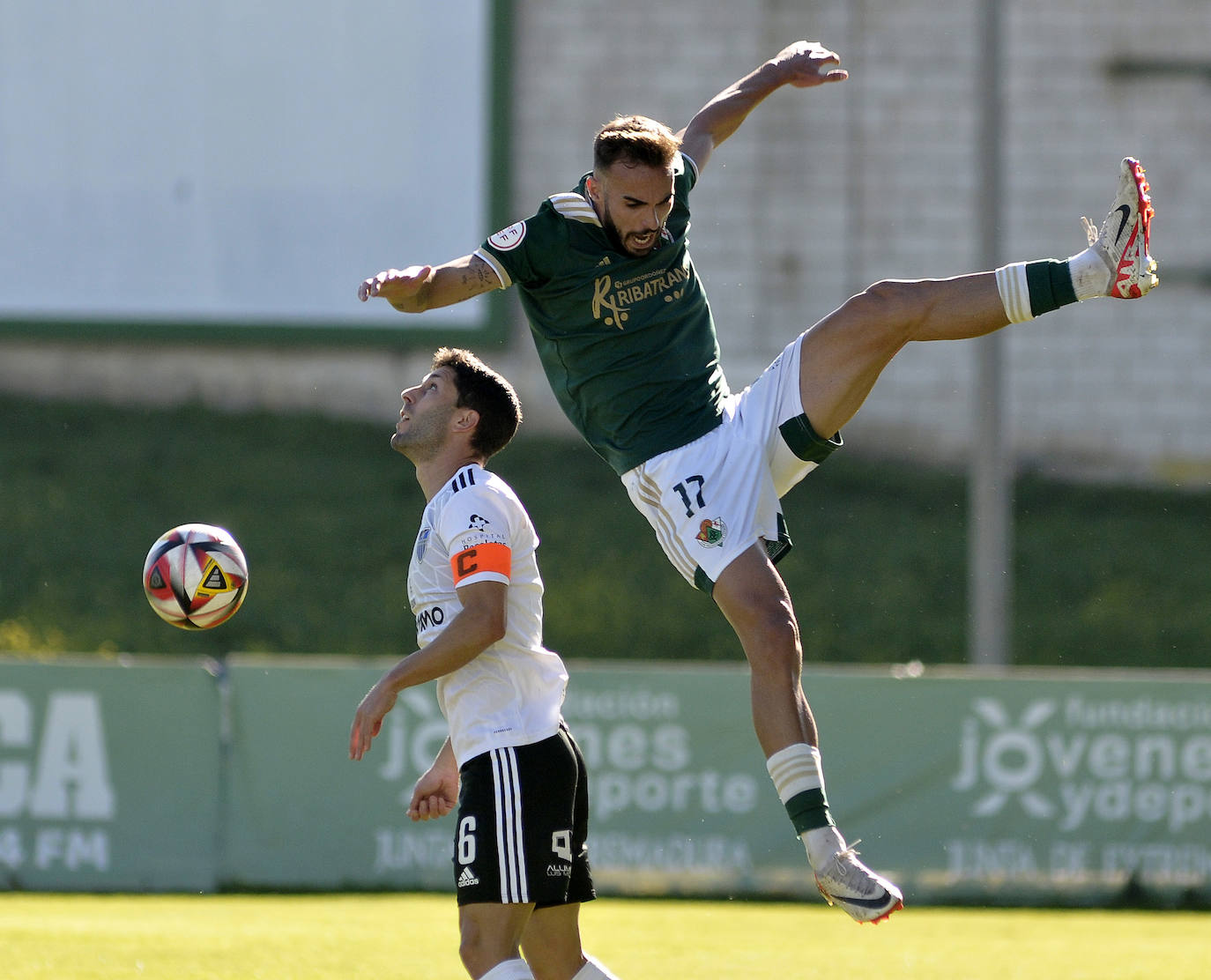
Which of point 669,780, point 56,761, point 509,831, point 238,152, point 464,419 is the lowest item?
point 669,780

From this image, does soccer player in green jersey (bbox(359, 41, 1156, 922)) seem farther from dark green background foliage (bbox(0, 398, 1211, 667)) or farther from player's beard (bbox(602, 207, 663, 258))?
dark green background foliage (bbox(0, 398, 1211, 667))

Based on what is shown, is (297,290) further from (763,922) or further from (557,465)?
(763,922)

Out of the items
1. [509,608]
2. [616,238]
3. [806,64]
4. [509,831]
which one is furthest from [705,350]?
[509,831]

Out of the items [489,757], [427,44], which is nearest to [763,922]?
[489,757]

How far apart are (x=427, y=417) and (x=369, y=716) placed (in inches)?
43.2

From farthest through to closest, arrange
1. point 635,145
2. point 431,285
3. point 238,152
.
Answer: point 238,152 < point 635,145 < point 431,285

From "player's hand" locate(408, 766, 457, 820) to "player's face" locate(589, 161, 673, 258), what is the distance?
1.96 meters

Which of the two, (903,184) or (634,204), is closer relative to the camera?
(634,204)

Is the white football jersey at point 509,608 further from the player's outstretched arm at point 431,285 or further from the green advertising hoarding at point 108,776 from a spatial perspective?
the green advertising hoarding at point 108,776

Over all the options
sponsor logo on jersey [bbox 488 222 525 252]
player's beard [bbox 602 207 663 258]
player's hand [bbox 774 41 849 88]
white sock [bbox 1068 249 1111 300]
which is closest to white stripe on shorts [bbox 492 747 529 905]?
sponsor logo on jersey [bbox 488 222 525 252]

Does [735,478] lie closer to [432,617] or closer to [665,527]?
[665,527]

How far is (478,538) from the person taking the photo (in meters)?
4.93

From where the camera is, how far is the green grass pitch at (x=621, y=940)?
7680mm

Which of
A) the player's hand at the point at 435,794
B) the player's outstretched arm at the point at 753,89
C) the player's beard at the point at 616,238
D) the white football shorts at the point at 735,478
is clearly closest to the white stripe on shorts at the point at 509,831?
the player's hand at the point at 435,794
